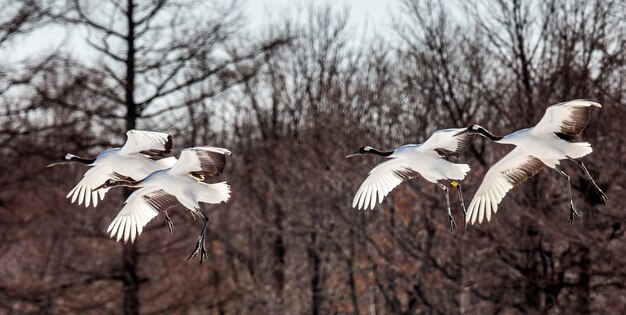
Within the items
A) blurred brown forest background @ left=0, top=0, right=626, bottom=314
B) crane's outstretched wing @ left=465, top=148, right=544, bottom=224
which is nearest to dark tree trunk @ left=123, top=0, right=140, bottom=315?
blurred brown forest background @ left=0, top=0, right=626, bottom=314

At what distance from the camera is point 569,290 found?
27641 mm

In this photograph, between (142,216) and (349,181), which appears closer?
(142,216)

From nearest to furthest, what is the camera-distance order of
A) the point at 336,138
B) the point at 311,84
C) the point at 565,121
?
the point at 565,121 < the point at 336,138 < the point at 311,84

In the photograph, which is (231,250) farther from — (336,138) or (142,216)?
(142,216)

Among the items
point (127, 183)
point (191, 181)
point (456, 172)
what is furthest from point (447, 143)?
point (127, 183)

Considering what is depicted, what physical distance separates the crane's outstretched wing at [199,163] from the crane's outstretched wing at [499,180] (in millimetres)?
3141

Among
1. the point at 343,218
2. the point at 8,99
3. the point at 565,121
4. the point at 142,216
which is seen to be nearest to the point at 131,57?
the point at 8,99

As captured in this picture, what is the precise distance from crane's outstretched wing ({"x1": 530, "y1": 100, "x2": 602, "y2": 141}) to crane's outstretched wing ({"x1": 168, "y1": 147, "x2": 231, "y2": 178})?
365 cm

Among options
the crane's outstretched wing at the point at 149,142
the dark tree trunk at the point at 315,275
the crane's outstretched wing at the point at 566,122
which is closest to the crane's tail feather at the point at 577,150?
the crane's outstretched wing at the point at 566,122

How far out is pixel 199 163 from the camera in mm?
15812

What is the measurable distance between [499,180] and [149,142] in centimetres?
440

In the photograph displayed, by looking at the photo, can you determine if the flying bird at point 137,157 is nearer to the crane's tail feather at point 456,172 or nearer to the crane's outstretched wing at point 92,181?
the crane's outstretched wing at point 92,181

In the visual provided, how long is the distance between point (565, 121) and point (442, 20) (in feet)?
60.7

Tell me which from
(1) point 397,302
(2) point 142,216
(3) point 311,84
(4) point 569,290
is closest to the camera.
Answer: (2) point 142,216
